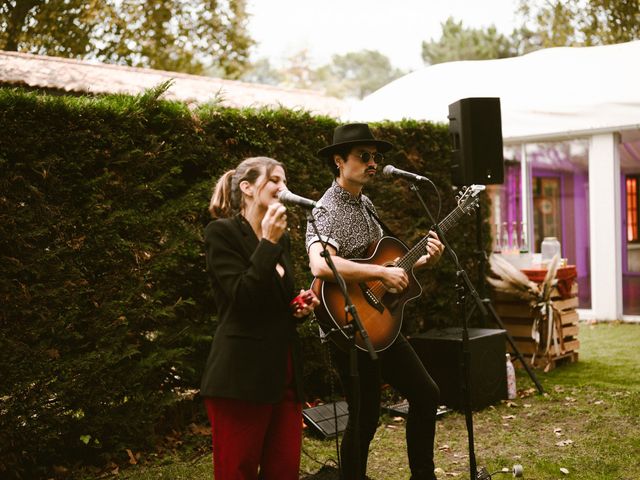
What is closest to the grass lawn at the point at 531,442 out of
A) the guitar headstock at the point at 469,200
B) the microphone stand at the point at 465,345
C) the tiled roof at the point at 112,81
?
the microphone stand at the point at 465,345

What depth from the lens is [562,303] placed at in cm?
799

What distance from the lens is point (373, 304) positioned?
12.9 feet

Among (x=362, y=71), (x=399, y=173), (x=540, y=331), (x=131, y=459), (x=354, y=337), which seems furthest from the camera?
(x=362, y=71)

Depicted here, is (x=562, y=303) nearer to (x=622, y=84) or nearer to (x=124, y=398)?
(x=622, y=84)

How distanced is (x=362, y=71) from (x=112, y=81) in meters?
60.1

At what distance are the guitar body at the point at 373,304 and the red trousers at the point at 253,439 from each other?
855 millimetres

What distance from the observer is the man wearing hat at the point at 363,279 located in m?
3.56

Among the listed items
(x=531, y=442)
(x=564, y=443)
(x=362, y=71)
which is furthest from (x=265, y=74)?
(x=564, y=443)

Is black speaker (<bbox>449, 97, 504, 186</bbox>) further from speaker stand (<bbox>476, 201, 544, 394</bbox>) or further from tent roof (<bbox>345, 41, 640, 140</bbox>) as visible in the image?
tent roof (<bbox>345, 41, 640, 140</bbox>)

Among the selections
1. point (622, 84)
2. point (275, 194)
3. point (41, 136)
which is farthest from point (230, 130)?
point (622, 84)

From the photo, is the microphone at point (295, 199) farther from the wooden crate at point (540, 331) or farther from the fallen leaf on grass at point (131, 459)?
the wooden crate at point (540, 331)

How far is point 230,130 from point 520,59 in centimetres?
801

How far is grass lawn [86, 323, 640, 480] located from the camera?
4570 millimetres

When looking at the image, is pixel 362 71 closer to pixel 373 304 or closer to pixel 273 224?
pixel 373 304
